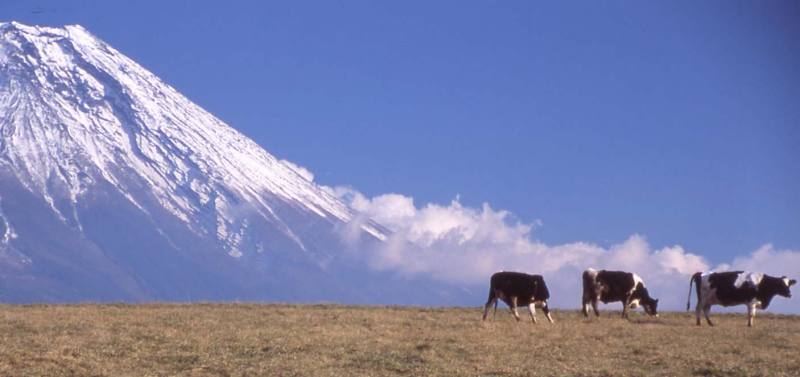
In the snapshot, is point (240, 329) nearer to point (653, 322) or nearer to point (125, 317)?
point (125, 317)

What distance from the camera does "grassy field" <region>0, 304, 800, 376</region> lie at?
2019 cm

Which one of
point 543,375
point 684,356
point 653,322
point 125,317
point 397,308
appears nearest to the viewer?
point 543,375

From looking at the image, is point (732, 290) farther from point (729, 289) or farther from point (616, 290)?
point (616, 290)

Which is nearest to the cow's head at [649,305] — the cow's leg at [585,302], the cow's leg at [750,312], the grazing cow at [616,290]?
the grazing cow at [616,290]

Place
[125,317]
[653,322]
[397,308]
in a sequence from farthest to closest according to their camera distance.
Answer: [397,308]
[653,322]
[125,317]

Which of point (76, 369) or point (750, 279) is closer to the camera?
point (76, 369)

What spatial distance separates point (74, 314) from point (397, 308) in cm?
1029

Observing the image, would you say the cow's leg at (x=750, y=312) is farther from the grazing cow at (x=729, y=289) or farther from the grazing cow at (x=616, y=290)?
the grazing cow at (x=616, y=290)

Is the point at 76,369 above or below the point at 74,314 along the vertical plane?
below

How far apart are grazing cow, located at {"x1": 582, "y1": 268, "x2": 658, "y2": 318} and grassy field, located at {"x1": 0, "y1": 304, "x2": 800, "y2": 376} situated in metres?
3.37

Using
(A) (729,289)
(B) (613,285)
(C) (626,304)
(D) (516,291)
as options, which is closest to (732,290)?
(A) (729,289)

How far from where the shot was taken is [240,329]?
25500 mm

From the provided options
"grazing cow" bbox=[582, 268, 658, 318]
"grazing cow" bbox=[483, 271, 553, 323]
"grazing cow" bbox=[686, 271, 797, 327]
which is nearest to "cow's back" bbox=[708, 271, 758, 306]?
"grazing cow" bbox=[686, 271, 797, 327]

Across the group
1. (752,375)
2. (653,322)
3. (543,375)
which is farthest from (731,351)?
(653,322)
